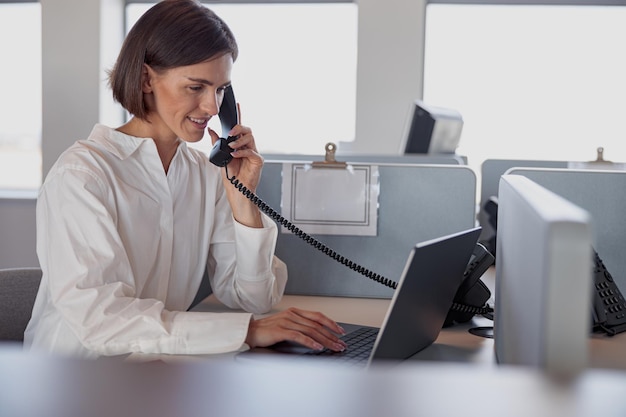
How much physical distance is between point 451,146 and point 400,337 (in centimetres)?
180

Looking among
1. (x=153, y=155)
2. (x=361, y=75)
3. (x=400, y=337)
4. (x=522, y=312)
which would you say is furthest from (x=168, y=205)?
(x=361, y=75)

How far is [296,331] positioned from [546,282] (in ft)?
2.36

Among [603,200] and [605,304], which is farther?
[603,200]

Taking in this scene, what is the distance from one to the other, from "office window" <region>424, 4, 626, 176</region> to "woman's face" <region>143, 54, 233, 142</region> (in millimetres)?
3488

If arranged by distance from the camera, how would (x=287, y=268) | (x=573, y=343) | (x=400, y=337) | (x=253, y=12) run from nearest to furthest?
1. (x=573, y=343)
2. (x=400, y=337)
3. (x=287, y=268)
4. (x=253, y=12)

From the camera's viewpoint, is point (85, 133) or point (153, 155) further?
point (85, 133)

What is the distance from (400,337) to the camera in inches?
42.3

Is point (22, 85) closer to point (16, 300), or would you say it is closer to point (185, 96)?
point (16, 300)

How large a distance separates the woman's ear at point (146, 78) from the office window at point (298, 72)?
11.2ft

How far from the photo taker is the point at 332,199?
1.74 m

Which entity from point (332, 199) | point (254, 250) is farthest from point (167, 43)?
point (332, 199)

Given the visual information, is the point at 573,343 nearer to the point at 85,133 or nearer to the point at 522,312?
the point at 522,312

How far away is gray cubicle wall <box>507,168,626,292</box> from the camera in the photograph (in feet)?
5.46

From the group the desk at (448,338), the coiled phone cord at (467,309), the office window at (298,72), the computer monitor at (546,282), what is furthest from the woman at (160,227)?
the office window at (298,72)
